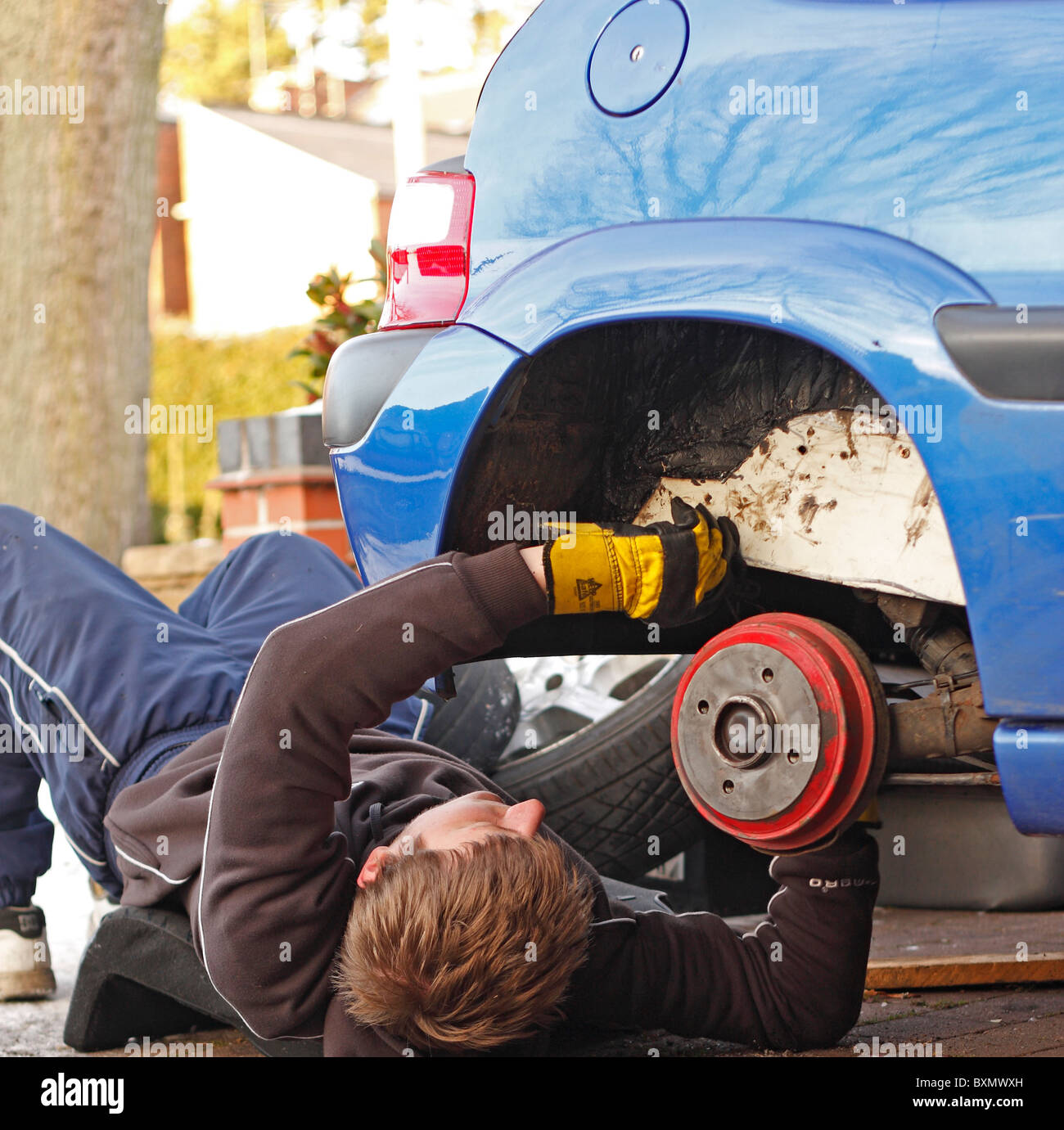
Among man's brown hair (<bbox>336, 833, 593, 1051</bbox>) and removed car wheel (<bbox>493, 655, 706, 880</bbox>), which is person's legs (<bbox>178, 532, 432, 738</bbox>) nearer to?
removed car wheel (<bbox>493, 655, 706, 880</bbox>)

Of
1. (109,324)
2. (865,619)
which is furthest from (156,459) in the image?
(865,619)

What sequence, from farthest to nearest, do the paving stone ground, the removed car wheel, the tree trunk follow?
1. the tree trunk
2. the removed car wheel
3. the paving stone ground

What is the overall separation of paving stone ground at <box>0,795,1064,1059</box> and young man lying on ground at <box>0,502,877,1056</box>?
0.81 ft

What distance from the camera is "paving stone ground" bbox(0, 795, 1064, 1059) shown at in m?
2.40

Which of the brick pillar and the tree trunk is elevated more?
the tree trunk

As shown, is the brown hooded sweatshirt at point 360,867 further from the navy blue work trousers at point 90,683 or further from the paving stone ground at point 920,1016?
the navy blue work trousers at point 90,683

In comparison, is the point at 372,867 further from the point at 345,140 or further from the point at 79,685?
the point at 345,140

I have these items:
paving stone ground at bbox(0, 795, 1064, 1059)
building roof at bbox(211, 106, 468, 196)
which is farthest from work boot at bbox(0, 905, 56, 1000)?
building roof at bbox(211, 106, 468, 196)

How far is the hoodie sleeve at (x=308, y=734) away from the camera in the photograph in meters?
1.94

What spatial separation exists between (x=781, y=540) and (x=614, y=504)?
35cm

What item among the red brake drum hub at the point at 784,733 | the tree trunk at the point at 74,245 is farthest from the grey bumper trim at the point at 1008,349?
the tree trunk at the point at 74,245

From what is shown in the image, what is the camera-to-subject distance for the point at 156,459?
15.8 m

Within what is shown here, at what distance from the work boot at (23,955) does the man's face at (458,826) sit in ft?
4.01
